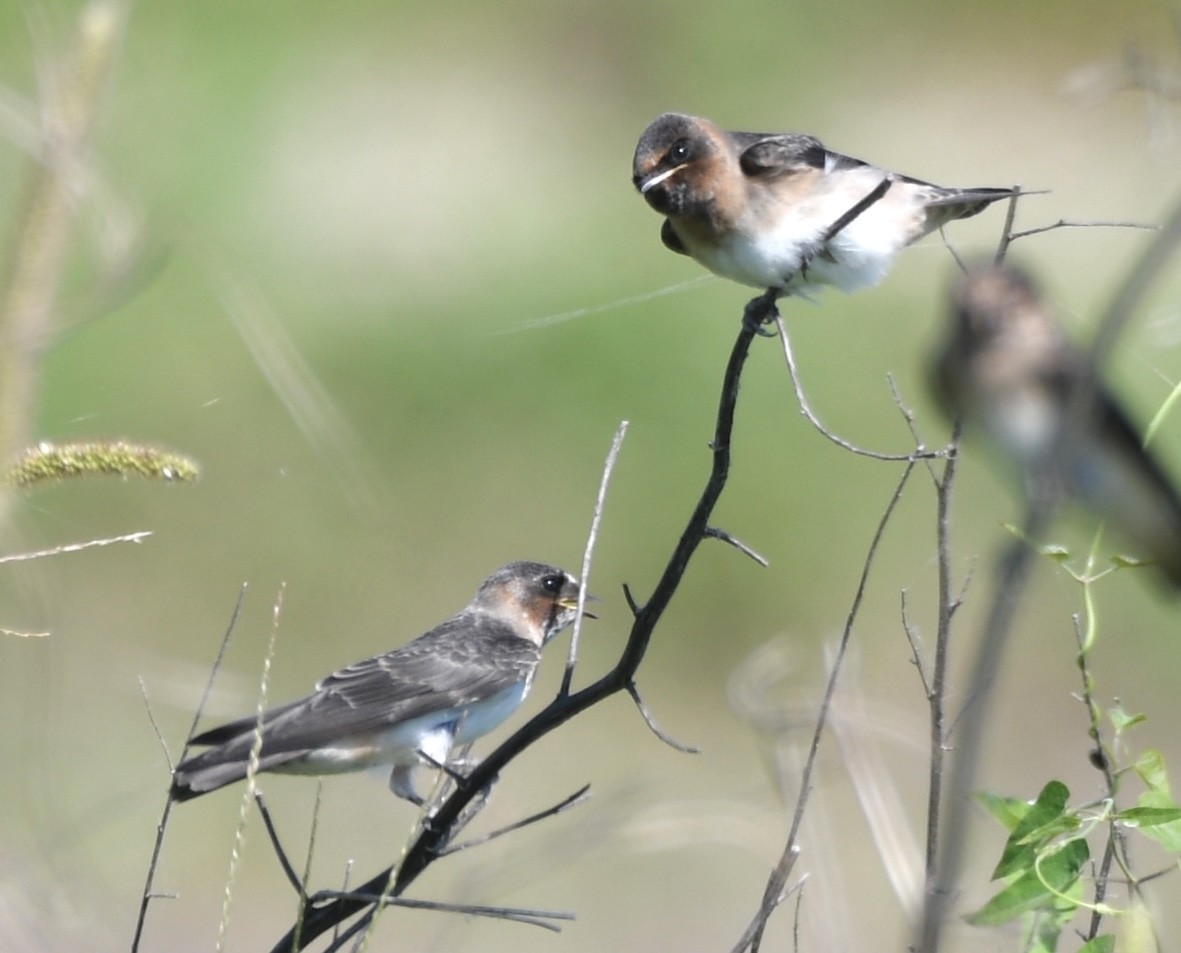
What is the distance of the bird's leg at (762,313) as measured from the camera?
3260 millimetres

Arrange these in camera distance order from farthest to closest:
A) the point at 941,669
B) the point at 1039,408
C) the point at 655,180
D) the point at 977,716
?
the point at 655,180 < the point at 941,669 < the point at 1039,408 < the point at 977,716

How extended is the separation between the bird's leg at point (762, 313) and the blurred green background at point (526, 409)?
9.60 feet

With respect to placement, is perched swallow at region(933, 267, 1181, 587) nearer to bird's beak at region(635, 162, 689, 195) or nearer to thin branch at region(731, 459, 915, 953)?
thin branch at region(731, 459, 915, 953)

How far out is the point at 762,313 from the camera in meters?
3.44

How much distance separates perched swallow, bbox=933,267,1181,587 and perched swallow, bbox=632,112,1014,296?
1.74 metres

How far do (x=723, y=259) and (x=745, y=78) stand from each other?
34.8ft

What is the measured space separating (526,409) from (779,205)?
6967 millimetres

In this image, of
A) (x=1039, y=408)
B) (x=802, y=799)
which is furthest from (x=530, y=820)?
(x=1039, y=408)

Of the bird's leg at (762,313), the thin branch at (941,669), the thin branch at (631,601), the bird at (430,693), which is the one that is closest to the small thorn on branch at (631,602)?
the thin branch at (631,601)

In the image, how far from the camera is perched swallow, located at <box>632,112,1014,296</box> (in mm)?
4035

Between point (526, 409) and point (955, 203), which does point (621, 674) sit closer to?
point (955, 203)

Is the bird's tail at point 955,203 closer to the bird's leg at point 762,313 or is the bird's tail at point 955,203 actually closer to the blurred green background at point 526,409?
the bird's leg at point 762,313

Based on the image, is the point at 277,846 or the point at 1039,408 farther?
the point at 277,846

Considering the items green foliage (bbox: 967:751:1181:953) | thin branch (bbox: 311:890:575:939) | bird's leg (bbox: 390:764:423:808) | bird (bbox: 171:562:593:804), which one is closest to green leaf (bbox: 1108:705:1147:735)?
green foliage (bbox: 967:751:1181:953)
